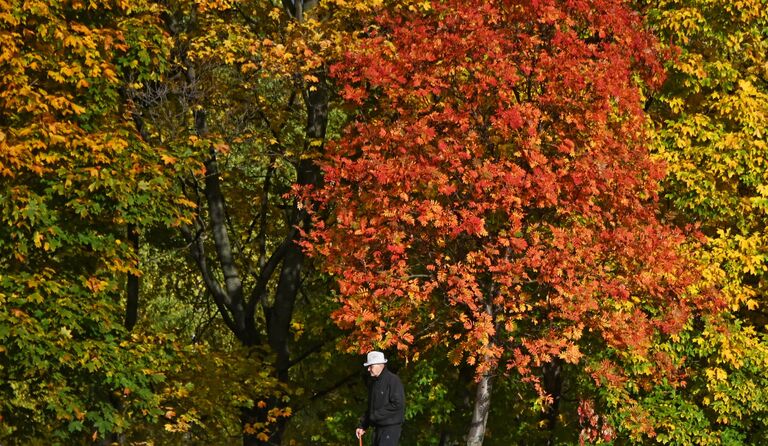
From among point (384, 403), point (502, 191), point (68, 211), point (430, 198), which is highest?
point (68, 211)

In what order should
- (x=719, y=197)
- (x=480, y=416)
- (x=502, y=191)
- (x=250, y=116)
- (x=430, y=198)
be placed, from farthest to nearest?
(x=250, y=116)
(x=719, y=197)
(x=480, y=416)
(x=430, y=198)
(x=502, y=191)

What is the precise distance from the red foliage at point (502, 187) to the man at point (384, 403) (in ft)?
12.1

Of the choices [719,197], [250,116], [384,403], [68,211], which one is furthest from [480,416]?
[250,116]

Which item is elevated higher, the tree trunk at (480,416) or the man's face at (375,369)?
the man's face at (375,369)

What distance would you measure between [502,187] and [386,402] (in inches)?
206

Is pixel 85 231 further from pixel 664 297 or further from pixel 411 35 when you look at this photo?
→ pixel 664 297

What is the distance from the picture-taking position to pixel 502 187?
56.3 feet

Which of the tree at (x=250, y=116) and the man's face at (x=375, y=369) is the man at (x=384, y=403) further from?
the tree at (x=250, y=116)

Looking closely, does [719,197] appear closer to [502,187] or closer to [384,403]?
[502,187]

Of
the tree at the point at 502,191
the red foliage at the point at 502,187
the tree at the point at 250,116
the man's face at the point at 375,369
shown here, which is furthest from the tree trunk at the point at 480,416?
the man's face at the point at 375,369

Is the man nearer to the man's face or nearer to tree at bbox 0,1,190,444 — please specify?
the man's face

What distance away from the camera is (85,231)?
57.8 ft

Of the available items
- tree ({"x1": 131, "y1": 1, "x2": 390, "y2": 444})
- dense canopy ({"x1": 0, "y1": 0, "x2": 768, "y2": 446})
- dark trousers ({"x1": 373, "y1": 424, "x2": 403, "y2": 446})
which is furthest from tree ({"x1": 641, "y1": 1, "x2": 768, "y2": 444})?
dark trousers ({"x1": 373, "y1": 424, "x2": 403, "y2": 446})

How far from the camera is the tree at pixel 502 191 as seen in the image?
56.2ft
